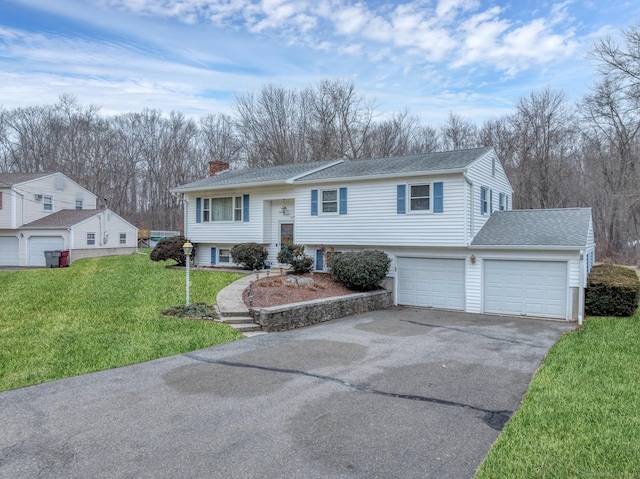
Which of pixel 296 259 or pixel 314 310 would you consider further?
pixel 296 259

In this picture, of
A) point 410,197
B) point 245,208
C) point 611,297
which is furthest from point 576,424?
point 245,208

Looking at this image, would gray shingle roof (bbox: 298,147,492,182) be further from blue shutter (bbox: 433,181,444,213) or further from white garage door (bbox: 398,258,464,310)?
white garage door (bbox: 398,258,464,310)

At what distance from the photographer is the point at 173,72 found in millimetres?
21562

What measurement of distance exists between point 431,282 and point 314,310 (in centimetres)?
550

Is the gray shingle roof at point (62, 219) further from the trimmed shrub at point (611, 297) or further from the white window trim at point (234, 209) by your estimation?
the trimmed shrub at point (611, 297)

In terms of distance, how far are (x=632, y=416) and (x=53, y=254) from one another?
998 inches

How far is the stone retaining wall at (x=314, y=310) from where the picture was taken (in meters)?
9.92

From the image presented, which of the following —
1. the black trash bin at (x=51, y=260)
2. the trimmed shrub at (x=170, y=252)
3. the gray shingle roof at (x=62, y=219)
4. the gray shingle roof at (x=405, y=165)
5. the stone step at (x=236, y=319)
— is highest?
the gray shingle roof at (x=405, y=165)

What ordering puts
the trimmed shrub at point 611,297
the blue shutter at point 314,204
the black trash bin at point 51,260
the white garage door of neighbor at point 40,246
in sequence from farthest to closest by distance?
the white garage door of neighbor at point 40,246
the black trash bin at point 51,260
the blue shutter at point 314,204
the trimmed shrub at point 611,297

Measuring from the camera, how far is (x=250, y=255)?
1648 cm

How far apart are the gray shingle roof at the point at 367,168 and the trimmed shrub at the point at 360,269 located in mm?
2999

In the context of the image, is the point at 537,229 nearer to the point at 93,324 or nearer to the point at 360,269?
the point at 360,269

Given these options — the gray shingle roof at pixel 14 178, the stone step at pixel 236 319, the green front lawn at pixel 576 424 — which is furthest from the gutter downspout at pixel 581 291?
the gray shingle roof at pixel 14 178

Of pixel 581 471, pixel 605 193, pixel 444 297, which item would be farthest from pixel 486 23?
pixel 605 193
